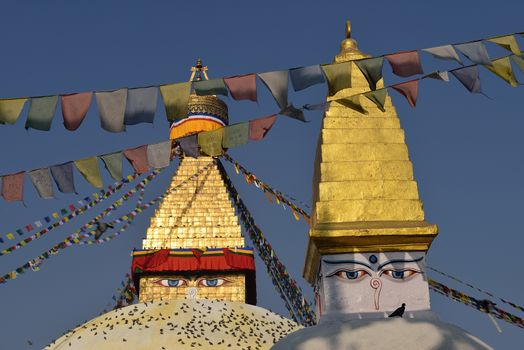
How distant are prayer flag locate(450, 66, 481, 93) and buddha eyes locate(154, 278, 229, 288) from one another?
10.2 metres

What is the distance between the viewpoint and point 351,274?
6305 mm

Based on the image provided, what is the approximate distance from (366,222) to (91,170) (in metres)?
2.51

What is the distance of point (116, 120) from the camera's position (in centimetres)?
561

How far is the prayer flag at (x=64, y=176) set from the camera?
621cm

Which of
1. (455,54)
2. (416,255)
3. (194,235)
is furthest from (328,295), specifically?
(194,235)

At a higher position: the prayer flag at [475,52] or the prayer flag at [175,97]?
the prayer flag at [475,52]

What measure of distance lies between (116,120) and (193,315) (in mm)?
4949

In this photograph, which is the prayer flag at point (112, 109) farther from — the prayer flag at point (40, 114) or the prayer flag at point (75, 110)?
the prayer flag at point (40, 114)

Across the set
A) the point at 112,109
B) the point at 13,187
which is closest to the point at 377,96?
the point at 112,109

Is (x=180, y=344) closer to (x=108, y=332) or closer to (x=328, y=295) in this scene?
(x=108, y=332)

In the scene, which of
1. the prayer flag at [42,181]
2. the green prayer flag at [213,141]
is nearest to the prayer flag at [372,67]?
the green prayer flag at [213,141]

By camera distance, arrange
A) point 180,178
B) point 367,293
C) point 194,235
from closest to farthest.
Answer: point 367,293
point 194,235
point 180,178

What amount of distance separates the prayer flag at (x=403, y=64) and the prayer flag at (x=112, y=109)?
219 cm

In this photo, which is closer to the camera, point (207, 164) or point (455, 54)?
point (455, 54)
